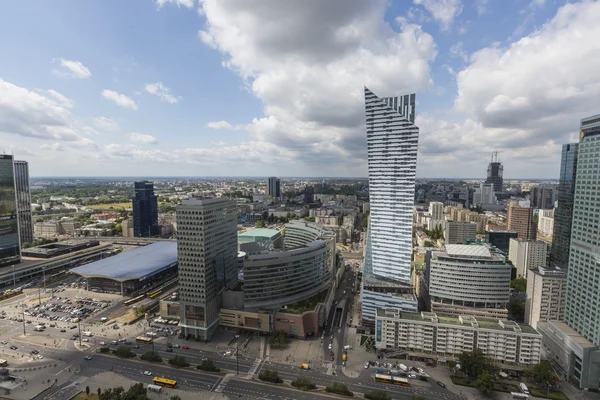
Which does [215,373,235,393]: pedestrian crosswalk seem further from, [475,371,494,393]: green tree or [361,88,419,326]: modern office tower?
[475,371,494,393]: green tree

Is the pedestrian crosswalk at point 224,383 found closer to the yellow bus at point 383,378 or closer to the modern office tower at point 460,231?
the yellow bus at point 383,378

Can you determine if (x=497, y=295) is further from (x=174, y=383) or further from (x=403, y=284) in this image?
(x=174, y=383)

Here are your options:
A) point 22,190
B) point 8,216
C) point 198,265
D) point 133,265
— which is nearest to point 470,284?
point 198,265

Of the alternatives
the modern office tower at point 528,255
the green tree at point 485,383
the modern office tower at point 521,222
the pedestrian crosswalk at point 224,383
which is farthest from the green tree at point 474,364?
the modern office tower at point 521,222

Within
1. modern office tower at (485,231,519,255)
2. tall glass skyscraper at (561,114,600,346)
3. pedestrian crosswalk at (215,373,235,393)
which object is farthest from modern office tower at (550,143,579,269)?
pedestrian crosswalk at (215,373,235,393)

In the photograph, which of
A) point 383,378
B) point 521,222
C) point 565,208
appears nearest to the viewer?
point 383,378

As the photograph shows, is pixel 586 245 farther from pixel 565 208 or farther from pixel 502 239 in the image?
pixel 502 239
